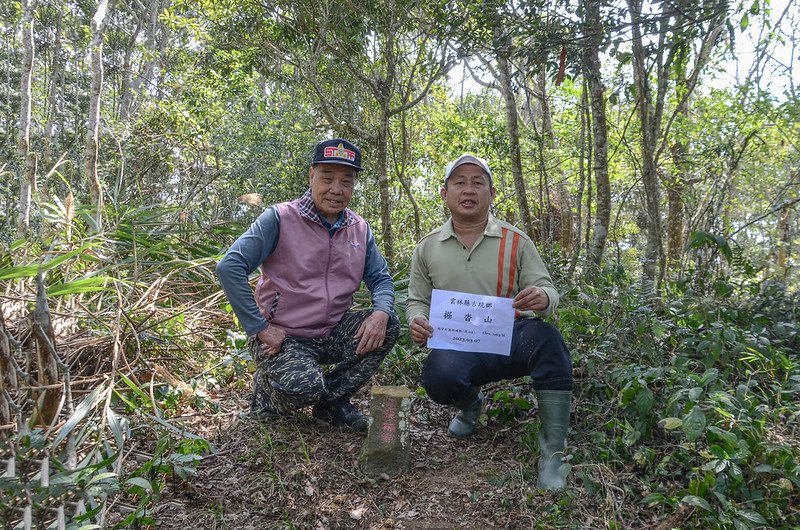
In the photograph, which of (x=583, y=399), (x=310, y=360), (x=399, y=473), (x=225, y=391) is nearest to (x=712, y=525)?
(x=583, y=399)

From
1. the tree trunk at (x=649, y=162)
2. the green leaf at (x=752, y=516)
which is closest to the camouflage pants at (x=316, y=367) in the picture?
the green leaf at (x=752, y=516)

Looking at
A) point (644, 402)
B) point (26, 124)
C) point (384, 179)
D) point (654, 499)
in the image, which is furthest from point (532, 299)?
point (26, 124)

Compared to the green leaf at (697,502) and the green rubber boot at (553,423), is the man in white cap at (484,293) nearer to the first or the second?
the green rubber boot at (553,423)

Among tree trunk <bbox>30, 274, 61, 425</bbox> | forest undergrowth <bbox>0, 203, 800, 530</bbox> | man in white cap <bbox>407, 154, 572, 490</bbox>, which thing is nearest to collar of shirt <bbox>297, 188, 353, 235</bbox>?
man in white cap <bbox>407, 154, 572, 490</bbox>

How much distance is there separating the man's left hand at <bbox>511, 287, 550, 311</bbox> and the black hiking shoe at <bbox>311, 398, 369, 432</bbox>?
44.8 inches

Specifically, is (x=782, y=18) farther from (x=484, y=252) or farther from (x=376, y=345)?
(x=376, y=345)

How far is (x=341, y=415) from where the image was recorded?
3.14 meters

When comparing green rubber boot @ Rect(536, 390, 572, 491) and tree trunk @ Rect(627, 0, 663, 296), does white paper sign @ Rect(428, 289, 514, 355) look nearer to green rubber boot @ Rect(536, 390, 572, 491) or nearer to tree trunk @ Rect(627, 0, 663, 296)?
green rubber boot @ Rect(536, 390, 572, 491)

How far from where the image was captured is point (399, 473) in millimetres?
2654

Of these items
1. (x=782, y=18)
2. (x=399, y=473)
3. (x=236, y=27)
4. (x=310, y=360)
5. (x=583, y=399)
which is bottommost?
(x=399, y=473)

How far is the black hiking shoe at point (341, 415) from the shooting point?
3086mm

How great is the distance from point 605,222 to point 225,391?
3423 mm

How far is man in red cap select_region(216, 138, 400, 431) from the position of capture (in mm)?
2811

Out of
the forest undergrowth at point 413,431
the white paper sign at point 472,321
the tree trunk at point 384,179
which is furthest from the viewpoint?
the tree trunk at point 384,179
